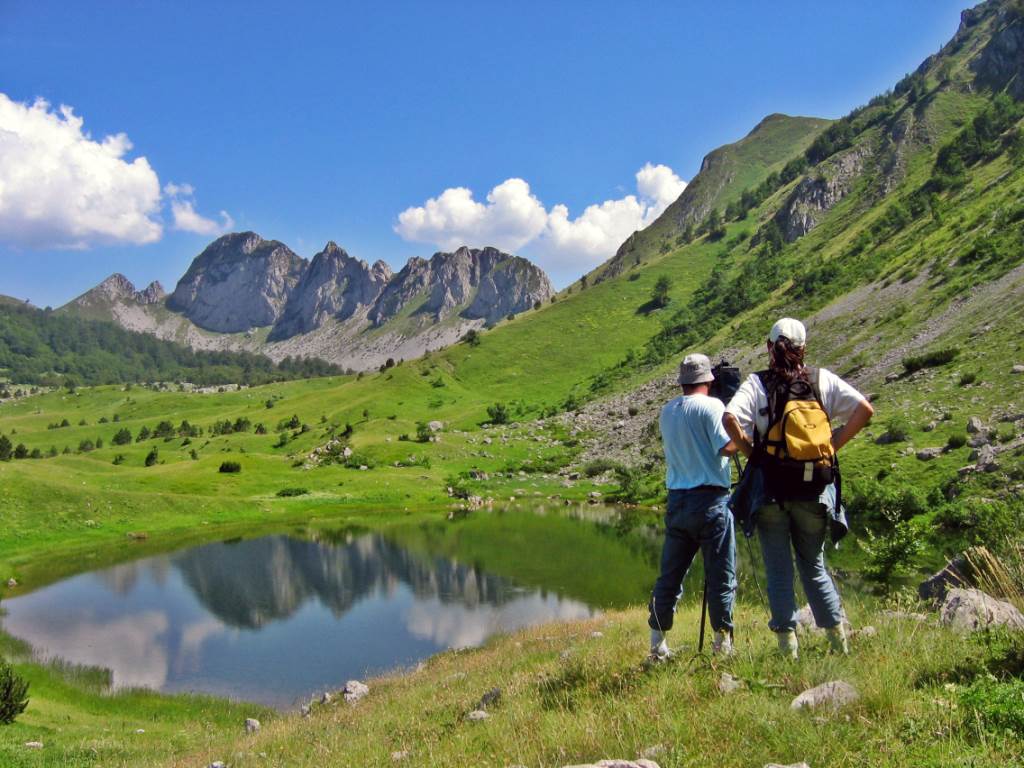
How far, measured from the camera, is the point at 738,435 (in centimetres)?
684

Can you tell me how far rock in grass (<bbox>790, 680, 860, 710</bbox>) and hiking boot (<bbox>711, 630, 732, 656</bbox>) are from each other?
1.77m

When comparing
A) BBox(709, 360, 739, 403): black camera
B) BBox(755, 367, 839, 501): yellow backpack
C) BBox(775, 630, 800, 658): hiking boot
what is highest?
BBox(709, 360, 739, 403): black camera

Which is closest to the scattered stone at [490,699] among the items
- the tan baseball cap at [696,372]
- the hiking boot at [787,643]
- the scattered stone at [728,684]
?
the scattered stone at [728,684]

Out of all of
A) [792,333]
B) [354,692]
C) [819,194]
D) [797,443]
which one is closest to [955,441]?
[354,692]

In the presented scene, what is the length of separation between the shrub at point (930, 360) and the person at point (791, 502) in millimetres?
42922

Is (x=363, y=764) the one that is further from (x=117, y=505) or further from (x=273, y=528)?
(x=117, y=505)

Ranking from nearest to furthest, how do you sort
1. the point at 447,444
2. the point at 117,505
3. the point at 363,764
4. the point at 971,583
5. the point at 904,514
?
the point at 363,764 → the point at 971,583 → the point at 904,514 → the point at 117,505 → the point at 447,444

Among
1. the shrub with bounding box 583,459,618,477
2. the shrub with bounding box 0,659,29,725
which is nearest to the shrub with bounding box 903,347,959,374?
the shrub with bounding box 583,459,618,477

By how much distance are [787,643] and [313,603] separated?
30.6 m

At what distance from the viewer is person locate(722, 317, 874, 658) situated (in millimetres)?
6855

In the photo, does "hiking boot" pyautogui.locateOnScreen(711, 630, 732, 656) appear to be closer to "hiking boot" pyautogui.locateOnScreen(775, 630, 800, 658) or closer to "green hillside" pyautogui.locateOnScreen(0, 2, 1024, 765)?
"green hillside" pyautogui.locateOnScreen(0, 2, 1024, 765)

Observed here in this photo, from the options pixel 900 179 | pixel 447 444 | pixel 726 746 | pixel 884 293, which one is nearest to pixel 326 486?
pixel 447 444

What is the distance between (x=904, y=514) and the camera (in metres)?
27.8

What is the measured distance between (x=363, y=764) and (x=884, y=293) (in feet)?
244
